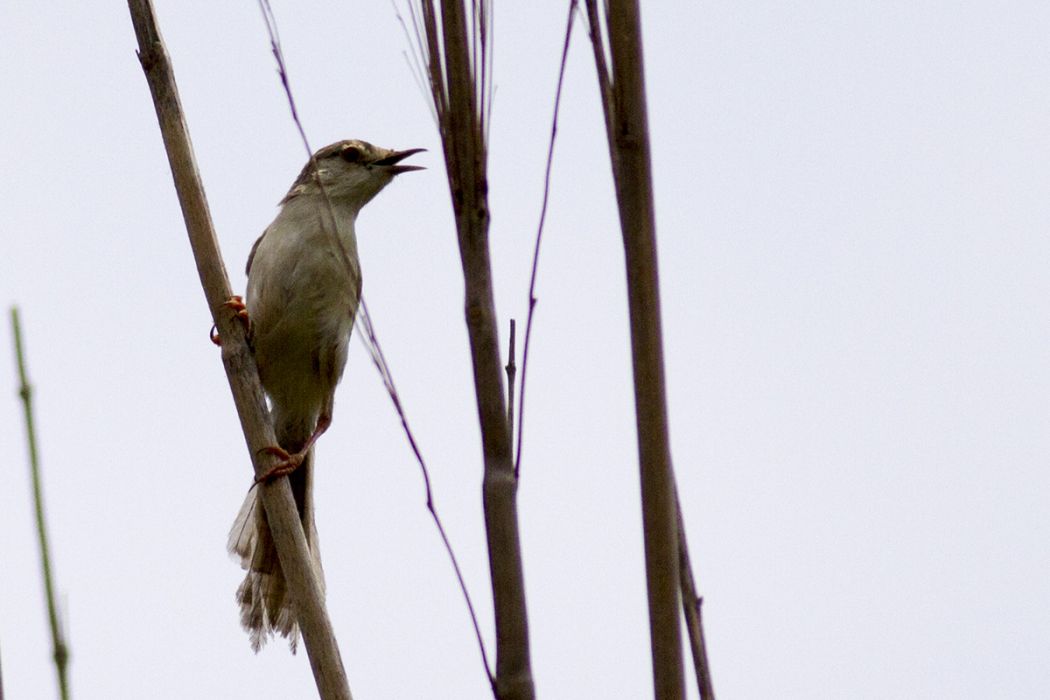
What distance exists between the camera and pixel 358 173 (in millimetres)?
5617

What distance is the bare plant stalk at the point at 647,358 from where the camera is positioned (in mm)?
1232

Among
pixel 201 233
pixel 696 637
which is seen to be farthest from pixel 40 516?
pixel 201 233

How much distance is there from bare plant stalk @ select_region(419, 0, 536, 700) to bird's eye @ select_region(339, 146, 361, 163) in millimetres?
4382

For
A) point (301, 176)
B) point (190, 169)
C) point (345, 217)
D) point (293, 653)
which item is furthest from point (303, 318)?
point (190, 169)

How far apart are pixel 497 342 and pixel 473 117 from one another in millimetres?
232

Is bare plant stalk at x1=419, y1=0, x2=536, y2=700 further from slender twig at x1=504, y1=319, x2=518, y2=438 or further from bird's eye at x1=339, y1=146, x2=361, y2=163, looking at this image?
bird's eye at x1=339, y1=146, x2=361, y2=163

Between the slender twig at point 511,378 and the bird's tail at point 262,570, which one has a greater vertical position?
the slender twig at point 511,378

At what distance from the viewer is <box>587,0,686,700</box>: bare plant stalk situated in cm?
123

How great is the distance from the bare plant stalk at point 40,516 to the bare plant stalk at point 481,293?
41 centimetres

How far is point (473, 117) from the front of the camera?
4.40 feet

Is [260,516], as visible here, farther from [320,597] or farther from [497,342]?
[497,342]

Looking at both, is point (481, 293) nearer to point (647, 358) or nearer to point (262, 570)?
point (647, 358)

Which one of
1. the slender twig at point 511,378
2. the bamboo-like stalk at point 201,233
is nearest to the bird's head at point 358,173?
the bamboo-like stalk at point 201,233

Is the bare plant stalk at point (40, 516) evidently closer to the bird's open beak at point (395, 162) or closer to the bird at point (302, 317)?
the bird at point (302, 317)
